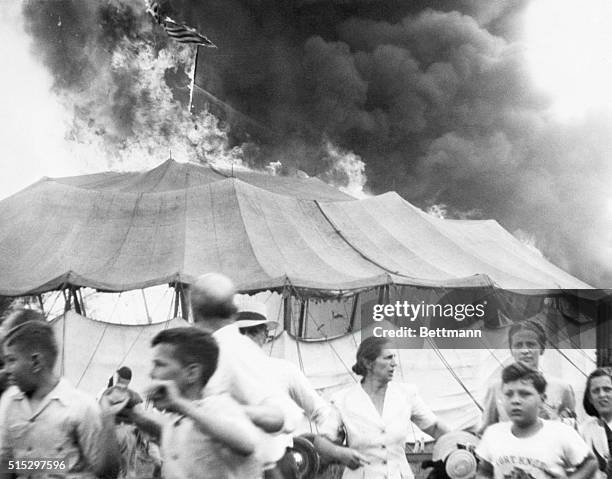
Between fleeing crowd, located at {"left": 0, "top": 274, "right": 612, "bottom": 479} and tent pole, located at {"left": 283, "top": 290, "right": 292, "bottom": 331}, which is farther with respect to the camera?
tent pole, located at {"left": 283, "top": 290, "right": 292, "bottom": 331}

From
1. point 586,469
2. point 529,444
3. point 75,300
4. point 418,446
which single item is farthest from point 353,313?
point 586,469

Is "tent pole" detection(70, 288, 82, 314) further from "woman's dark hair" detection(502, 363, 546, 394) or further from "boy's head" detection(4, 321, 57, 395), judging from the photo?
"woman's dark hair" detection(502, 363, 546, 394)

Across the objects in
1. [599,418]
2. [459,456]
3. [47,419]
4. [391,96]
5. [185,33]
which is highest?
[185,33]

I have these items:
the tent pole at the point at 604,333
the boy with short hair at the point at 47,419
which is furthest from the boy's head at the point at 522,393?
the tent pole at the point at 604,333

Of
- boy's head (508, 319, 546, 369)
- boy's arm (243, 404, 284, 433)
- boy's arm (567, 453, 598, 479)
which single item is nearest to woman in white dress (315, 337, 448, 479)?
boy's arm (567, 453, 598, 479)

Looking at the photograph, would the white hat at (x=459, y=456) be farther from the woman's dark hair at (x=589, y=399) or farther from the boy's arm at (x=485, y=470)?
the boy's arm at (x=485, y=470)

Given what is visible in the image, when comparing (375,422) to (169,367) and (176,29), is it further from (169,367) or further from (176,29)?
(176,29)
